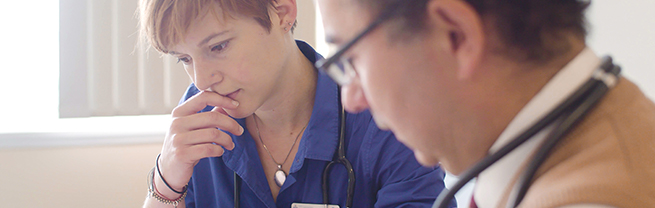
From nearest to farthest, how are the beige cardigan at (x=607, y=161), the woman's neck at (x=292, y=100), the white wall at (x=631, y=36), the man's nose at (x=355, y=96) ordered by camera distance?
the beige cardigan at (x=607, y=161) → the man's nose at (x=355, y=96) → the woman's neck at (x=292, y=100) → the white wall at (x=631, y=36)

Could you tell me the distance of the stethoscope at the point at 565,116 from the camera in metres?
0.42

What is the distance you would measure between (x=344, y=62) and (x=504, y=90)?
179mm

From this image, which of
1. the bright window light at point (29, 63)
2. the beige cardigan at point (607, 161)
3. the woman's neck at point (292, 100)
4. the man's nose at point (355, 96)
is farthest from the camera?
the bright window light at point (29, 63)

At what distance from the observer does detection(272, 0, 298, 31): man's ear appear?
1193mm

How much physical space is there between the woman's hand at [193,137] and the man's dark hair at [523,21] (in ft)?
2.54

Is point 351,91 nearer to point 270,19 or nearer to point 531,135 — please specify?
point 531,135

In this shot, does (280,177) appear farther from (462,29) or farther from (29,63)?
(29,63)

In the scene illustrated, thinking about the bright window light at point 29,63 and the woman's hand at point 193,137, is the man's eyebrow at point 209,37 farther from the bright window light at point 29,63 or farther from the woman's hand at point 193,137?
the bright window light at point 29,63

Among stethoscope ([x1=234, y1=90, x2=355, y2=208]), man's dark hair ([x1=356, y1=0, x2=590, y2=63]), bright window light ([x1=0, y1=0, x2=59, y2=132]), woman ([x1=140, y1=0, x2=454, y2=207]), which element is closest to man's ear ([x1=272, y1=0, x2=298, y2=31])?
woman ([x1=140, y1=0, x2=454, y2=207])

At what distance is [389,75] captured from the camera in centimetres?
48

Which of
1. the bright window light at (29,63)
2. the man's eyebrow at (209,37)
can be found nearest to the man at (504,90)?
the man's eyebrow at (209,37)

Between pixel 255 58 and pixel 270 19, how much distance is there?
0.11 m

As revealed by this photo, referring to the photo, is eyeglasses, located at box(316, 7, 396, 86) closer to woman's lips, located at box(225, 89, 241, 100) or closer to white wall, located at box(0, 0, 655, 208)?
woman's lips, located at box(225, 89, 241, 100)

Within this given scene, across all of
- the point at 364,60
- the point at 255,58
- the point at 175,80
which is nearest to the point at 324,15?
the point at 364,60
